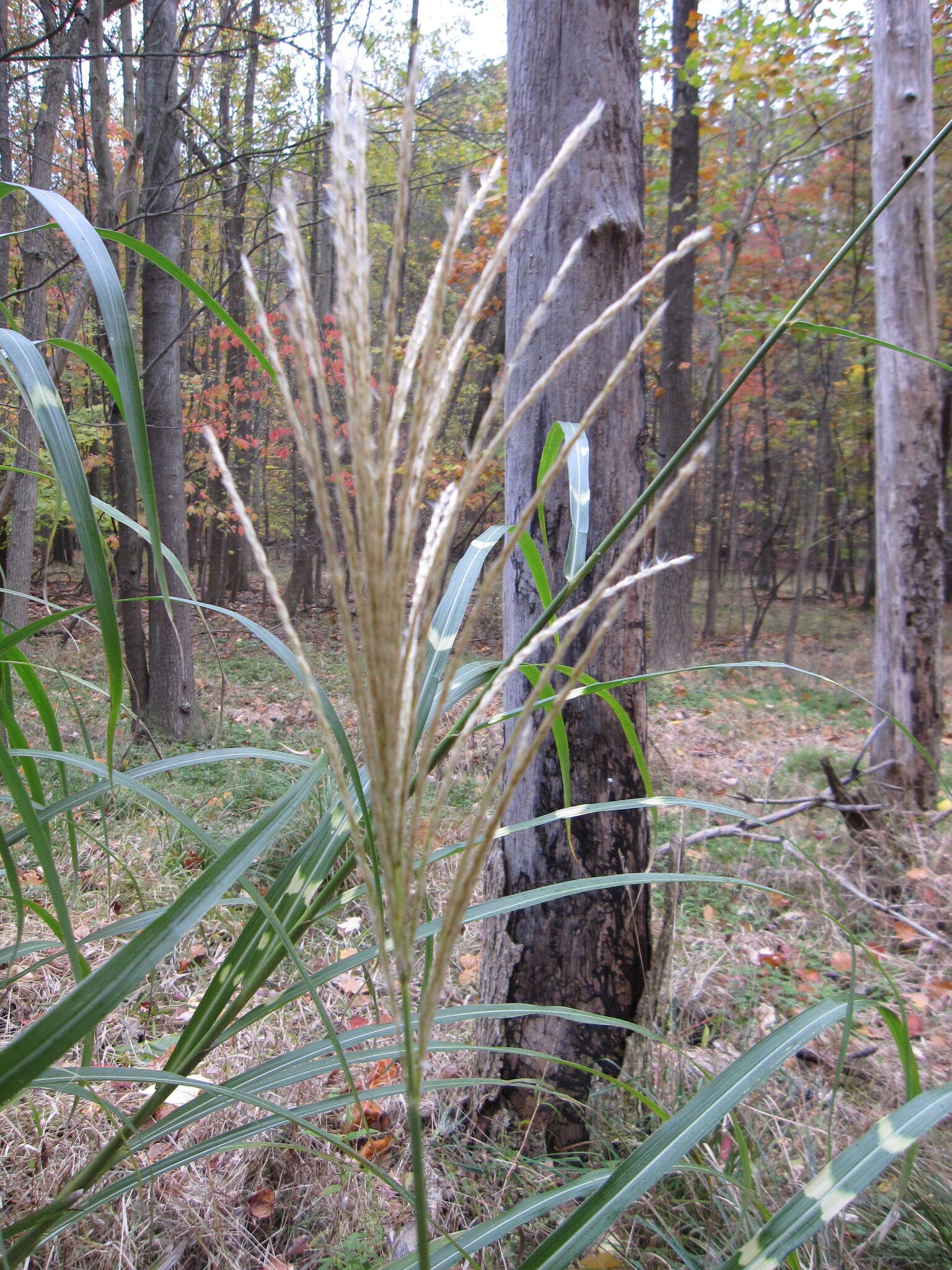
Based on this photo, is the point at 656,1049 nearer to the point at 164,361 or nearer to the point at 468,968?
the point at 468,968

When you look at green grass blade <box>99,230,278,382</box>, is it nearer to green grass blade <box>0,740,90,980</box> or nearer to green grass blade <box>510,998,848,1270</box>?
green grass blade <box>0,740,90,980</box>

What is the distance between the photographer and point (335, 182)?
39 centimetres

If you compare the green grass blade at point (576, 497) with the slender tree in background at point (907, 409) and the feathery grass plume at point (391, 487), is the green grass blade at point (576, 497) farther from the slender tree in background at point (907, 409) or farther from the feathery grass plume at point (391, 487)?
the slender tree in background at point (907, 409)

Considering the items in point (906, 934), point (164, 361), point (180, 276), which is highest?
point (164, 361)

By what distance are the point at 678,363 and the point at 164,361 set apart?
5.67m

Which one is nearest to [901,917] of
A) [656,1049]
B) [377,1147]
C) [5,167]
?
[656,1049]

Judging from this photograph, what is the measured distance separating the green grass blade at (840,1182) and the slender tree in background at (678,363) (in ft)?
25.1

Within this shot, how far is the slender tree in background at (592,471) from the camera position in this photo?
64.3 inches

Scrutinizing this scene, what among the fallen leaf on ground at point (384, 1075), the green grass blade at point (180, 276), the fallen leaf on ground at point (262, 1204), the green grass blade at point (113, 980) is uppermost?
the green grass blade at point (180, 276)

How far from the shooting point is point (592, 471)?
1.64 metres

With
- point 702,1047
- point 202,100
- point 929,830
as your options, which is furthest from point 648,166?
point 702,1047

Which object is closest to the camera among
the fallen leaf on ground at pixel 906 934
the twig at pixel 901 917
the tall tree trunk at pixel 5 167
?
the twig at pixel 901 917

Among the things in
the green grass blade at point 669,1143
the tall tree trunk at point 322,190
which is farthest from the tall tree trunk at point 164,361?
the green grass blade at point 669,1143

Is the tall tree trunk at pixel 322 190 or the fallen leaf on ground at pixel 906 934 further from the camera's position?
the tall tree trunk at pixel 322 190
